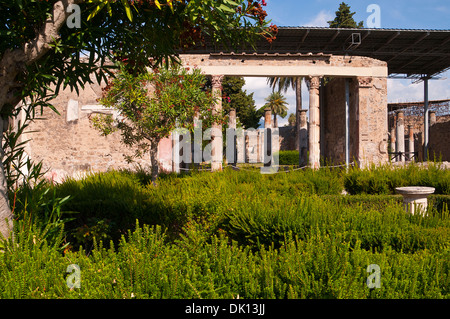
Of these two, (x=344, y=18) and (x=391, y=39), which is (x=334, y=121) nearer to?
(x=391, y=39)

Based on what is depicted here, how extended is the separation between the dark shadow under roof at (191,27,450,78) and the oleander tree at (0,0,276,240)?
Result: 981 cm

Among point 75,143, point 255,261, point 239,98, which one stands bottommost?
point 255,261

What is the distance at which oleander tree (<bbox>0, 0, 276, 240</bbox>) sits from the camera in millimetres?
3000

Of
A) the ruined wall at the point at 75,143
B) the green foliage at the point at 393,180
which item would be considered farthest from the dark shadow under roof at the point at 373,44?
the green foliage at the point at 393,180

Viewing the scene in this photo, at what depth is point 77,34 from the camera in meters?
3.14

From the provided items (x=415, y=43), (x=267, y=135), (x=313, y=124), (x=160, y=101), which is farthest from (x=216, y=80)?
(x=267, y=135)

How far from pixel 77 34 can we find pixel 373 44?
15.4 metres

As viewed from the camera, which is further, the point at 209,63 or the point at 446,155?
the point at 446,155

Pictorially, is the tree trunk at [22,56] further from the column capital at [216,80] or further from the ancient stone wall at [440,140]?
the ancient stone wall at [440,140]
